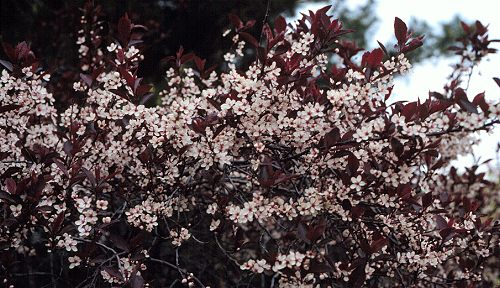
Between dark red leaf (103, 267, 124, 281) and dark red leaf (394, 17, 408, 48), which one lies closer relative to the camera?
dark red leaf (103, 267, 124, 281)

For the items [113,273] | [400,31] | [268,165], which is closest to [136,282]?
[113,273]

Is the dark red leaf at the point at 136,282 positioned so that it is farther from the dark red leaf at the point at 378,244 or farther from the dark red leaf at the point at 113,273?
the dark red leaf at the point at 378,244

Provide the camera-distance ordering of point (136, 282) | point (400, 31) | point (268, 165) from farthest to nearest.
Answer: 1. point (400, 31)
2. point (268, 165)
3. point (136, 282)

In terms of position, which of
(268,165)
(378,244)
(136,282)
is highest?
(268,165)

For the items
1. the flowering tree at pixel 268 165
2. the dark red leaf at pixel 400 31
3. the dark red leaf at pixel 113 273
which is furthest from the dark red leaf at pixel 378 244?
the dark red leaf at pixel 113 273

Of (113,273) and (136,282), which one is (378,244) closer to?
(136,282)


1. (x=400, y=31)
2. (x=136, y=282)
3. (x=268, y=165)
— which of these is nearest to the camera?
(x=136, y=282)

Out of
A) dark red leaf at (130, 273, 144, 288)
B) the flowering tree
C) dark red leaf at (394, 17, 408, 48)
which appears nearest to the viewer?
dark red leaf at (130, 273, 144, 288)

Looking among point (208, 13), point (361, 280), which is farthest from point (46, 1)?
point (361, 280)

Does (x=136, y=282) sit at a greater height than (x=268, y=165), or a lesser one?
lesser

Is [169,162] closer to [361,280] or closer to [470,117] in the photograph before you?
[361,280]

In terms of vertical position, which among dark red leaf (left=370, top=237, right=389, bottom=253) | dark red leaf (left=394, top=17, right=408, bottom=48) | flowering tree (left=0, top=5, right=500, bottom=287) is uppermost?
dark red leaf (left=394, top=17, right=408, bottom=48)

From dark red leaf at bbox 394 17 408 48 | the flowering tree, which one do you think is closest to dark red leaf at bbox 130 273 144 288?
the flowering tree

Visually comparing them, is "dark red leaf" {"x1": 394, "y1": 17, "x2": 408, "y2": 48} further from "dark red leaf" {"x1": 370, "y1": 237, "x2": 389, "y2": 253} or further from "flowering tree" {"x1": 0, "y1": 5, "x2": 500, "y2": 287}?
"dark red leaf" {"x1": 370, "y1": 237, "x2": 389, "y2": 253}
